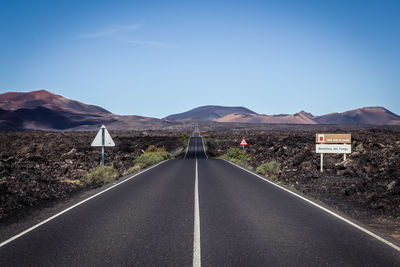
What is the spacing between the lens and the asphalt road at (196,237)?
5242 millimetres

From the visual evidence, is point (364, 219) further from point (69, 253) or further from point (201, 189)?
point (69, 253)

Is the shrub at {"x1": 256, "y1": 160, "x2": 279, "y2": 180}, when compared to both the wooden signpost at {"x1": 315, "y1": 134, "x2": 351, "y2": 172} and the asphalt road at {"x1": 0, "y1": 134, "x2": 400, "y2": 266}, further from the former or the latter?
the asphalt road at {"x1": 0, "y1": 134, "x2": 400, "y2": 266}

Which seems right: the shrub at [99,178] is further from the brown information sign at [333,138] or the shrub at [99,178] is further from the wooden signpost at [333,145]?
the brown information sign at [333,138]

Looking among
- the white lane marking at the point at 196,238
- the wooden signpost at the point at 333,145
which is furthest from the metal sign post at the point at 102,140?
the wooden signpost at the point at 333,145

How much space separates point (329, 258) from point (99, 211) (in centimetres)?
590

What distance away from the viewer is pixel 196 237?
643cm

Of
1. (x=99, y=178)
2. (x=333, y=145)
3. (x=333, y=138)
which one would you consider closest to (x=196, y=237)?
(x=99, y=178)

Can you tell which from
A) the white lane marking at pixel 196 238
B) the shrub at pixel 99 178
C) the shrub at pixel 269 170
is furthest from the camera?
the shrub at pixel 269 170

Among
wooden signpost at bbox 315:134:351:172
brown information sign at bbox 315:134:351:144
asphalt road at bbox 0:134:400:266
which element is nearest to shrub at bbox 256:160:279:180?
wooden signpost at bbox 315:134:351:172

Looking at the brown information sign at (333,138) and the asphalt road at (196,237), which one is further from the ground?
the brown information sign at (333,138)

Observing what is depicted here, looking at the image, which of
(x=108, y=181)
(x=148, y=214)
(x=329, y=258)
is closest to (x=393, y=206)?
(x=329, y=258)

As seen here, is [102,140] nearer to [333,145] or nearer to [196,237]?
[196,237]

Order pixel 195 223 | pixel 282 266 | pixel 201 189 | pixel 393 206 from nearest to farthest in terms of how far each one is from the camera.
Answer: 1. pixel 282 266
2. pixel 195 223
3. pixel 393 206
4. pixel 201 189

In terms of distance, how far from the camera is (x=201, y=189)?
1274 centimetres
